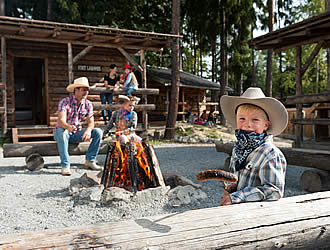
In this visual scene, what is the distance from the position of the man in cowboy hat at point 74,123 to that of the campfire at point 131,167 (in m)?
1.62

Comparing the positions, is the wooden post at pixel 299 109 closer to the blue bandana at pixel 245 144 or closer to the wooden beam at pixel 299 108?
the wooden beam at pixel 299 108

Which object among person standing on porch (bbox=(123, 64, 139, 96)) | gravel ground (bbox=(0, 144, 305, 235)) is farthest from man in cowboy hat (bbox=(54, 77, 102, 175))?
person standing on porch (bbox=(123, 64, 139, 96))

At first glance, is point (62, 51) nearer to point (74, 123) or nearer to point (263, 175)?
point (74, 123)

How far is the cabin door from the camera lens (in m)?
16.3

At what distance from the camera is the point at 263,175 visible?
81.3 inches

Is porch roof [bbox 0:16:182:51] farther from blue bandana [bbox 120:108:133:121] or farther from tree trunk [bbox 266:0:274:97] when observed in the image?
tree trunk [bbox 266:0:274:97]

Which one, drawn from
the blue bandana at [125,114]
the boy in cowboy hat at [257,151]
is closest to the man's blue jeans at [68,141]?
the blue bandana at [125,114]

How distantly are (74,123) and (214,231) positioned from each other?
4.97 m

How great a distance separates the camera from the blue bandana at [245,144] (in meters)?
2.15

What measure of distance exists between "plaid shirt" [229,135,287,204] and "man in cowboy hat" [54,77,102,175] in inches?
175

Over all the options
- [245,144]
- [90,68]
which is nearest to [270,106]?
[245,144]

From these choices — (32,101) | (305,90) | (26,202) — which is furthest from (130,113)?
(305,90)

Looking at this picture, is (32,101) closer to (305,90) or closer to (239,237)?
(239,237)

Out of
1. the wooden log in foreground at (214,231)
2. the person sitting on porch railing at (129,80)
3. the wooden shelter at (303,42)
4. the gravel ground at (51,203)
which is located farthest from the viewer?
the person sitting on porch railing at (129,80)
